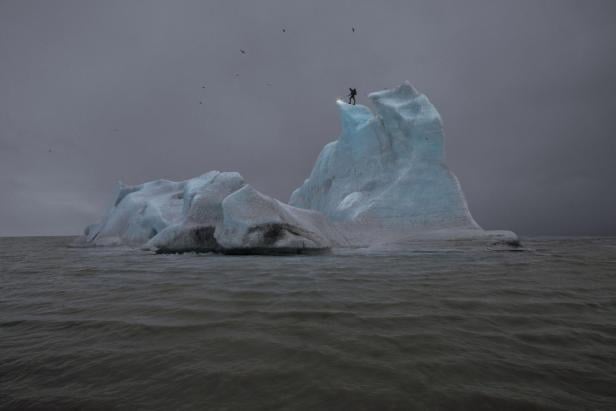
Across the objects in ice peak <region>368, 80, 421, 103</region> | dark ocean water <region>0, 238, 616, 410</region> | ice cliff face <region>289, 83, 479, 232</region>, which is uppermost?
ice peak <region>368, 80, 421, 103</region>

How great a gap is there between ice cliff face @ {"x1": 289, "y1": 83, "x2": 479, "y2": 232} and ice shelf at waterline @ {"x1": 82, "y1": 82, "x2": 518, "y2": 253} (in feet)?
0.19

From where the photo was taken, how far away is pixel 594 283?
17.0 ft

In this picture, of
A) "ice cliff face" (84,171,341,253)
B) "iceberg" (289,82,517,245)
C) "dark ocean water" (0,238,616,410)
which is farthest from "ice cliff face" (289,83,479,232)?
"dark ocean water" (0,238,616,410)

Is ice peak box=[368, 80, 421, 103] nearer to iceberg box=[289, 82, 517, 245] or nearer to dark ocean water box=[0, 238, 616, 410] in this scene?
iceberg box=[289, 82, 517, 245]

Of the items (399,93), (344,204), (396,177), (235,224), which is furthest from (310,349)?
(399,93)

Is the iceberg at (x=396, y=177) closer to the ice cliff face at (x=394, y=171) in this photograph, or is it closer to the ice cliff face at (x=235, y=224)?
the ice cliff face at (x=394, y=171)

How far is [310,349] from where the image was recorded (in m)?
2.23

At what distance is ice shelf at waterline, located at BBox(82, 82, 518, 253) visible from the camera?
1208cm

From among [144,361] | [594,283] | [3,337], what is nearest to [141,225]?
[3,337]

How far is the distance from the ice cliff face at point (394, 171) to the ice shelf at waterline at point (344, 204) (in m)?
0.06

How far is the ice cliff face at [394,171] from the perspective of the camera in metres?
16.5

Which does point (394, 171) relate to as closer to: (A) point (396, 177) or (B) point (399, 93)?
(A) point (396, 177)

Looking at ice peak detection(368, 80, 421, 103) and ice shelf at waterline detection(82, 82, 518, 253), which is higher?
ice peak detection(368, 80, 421, 103)

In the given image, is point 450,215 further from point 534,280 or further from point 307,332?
point 307,332
